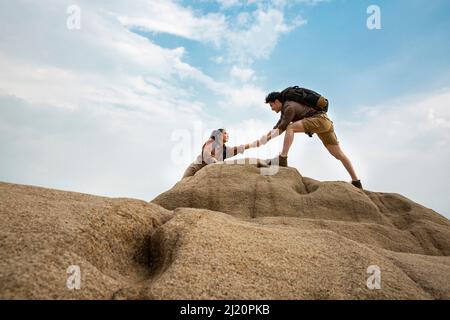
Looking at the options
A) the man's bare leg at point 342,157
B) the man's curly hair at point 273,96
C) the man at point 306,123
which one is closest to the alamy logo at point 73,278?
the man at point 306,123

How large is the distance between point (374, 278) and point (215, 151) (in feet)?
24.1

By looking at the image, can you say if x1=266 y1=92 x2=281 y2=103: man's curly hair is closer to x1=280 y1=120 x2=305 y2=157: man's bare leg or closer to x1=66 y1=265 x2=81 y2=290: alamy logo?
x1=280 y1=120 x2=305 y2=157: man's bare leg

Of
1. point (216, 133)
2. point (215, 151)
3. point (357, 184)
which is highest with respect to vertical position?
point (216, 133)

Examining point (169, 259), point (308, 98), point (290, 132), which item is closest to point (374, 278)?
point (169, 259)

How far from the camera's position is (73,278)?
105 inches

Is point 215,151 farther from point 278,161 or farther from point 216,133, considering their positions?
point 278,161

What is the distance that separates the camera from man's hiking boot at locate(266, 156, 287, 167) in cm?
916

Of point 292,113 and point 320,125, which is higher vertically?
point 292,113

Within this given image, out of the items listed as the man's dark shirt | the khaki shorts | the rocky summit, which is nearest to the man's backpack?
the man's dark shirt

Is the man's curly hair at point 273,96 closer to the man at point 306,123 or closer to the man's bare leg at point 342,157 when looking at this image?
the man at point 306,123

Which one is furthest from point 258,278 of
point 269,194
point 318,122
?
point 318,122
